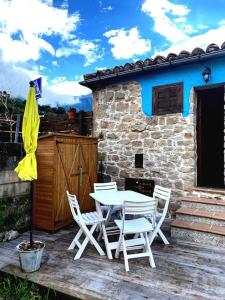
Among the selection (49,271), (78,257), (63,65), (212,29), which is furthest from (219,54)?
(63,65)

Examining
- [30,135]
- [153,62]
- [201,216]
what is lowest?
[201,216]

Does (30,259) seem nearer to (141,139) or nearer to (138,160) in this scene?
(138,160)

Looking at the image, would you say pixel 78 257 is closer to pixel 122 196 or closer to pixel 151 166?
pixel 122 196

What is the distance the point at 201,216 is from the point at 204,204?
1.51 feet

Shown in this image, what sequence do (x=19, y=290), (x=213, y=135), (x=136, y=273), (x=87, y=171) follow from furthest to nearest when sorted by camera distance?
1. (x=213, y=135)
2. (x=87, y=171)
3. (x=136, y=273)
4. (x=19, y=290)

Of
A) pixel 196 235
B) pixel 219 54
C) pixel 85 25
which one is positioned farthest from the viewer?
pixel 85 25

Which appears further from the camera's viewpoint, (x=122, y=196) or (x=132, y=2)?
(x=132, y=2)

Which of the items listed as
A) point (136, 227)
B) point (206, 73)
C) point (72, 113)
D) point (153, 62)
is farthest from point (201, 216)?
point (72, 113)

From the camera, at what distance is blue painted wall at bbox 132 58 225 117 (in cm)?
514

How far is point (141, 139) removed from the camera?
20.0ft

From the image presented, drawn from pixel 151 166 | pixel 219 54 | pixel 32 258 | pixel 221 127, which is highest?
pixel 219 54

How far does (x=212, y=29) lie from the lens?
7.98 m

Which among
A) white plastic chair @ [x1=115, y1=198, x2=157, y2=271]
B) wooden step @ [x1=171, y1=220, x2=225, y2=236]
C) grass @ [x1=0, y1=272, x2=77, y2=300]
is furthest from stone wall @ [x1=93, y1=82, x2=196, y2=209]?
grass @ [x1=0, y1=272, x2=77, y2=300]

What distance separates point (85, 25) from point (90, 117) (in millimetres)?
4049
